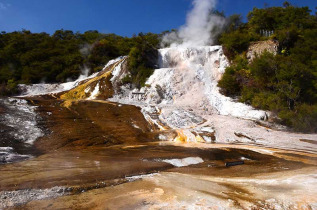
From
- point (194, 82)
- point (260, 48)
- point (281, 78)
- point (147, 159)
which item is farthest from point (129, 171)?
point (260, 48)

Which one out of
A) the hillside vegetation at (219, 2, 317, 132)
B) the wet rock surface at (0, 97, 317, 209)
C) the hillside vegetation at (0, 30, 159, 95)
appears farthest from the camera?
the hillside vegetation at (0, 30, 159, 95)

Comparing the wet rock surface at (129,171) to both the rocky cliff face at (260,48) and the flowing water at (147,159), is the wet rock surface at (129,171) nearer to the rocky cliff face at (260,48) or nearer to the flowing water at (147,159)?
the flowing water at (147,159)

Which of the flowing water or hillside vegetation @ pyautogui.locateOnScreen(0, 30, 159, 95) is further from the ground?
hillside vegetation @ pyautogui.locateOnScreen(0, 30, 159, 95)

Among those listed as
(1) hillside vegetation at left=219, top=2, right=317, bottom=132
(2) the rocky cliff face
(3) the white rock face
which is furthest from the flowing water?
(2) the rocky cliff face

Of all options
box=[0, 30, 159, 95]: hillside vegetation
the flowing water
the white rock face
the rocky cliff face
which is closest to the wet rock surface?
the flowing water

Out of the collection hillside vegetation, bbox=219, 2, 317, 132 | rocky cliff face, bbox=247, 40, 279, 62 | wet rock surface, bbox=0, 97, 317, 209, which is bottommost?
wet rock surface, bbox=0, 97, 317, 209

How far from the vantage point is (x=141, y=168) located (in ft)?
15.2

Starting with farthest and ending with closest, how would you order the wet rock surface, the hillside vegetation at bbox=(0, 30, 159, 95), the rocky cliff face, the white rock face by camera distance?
the hillside vegetation at bbox=(0, 30, 159, 95) < the rocky cliff face < the white rock face < the wet rock surface

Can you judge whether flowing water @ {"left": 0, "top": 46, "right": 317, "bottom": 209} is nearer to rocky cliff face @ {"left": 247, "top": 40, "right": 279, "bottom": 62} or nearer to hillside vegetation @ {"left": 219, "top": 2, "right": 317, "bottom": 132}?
hillside vegetation @ {"left": 219, "top": 2, "right": 317, "bottom": 132}

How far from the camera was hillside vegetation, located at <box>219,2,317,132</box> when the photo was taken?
10.8m

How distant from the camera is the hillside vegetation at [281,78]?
10.8 m

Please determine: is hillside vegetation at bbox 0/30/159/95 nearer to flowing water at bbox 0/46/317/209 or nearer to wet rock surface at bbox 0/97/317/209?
flowing water at bbox 0/46/317/209

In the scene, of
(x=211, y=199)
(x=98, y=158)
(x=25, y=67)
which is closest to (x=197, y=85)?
(x=98, y=158)

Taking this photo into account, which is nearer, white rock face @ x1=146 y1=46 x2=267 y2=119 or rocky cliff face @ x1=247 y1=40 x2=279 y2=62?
white rock face @ x1=146 y1=46 x2=267 y2=119
